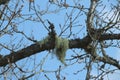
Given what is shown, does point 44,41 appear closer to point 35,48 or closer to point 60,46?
point 35,48

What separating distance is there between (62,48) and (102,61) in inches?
26.8

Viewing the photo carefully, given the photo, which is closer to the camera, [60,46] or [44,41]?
[44,41]

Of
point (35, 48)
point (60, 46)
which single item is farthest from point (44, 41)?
point (60, 46)

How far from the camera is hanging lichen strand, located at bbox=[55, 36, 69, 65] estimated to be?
701cm

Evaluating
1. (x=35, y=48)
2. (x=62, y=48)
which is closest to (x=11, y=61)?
(x=35, y=48)

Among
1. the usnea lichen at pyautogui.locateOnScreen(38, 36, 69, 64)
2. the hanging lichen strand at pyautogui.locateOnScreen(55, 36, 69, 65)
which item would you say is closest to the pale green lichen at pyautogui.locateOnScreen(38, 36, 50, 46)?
the usnea lichen at pyautogui.locateOnScreen(38, 36, 69, 64)

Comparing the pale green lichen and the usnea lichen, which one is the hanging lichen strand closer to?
the usnea lichen

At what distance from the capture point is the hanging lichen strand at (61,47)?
23.0 ft

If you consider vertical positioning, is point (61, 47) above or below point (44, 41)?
below

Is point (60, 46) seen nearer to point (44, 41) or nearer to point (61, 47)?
point (61, 47)

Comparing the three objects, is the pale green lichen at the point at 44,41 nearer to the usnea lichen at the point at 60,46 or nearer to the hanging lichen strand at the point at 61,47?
the usnea lichen at the point at 60,46

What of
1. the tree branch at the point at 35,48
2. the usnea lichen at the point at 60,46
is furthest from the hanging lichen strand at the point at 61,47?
the tree branch at the point at 35,48

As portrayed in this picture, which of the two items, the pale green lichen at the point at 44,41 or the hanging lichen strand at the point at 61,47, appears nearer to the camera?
the pale green lichen at the point at 44,41

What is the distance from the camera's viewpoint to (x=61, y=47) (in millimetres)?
7227
